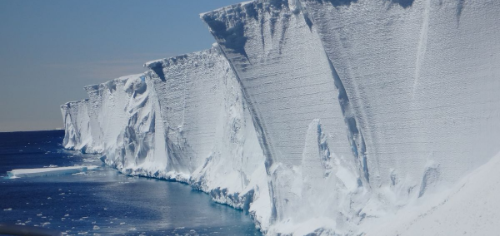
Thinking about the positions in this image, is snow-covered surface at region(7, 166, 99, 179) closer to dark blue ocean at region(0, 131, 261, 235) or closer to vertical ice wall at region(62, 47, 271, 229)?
vertical ice wall at region(62, 47, 271, 229)

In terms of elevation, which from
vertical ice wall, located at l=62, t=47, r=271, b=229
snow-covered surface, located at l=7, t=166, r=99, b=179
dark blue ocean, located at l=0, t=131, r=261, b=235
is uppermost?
vertical ice wall, located at l=62, t=47, r=271, b=229

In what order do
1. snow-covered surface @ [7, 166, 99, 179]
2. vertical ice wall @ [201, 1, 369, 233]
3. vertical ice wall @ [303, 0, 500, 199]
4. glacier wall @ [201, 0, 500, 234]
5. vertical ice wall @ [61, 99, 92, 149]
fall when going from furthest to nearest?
vertical ice wall @ [61, 99, 92, 149] < snow-covered surface @ [7, 166, 99, 179] < vertical ice wall @ [201, 1, 369, 233] < glacier wall @ [201, 0, 500, 234] < vertical ice wall @ [303, 0, 500, 199]

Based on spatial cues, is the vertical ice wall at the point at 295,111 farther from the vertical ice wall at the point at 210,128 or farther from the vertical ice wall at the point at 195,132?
the vertical ice wall at the point at 210,128

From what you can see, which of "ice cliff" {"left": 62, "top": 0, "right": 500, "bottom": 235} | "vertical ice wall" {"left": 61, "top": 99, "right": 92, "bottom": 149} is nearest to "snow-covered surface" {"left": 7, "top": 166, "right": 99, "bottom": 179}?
"vertical ice wall" {"left": 61, "top": 99, "right": 92, "bottom": 149}

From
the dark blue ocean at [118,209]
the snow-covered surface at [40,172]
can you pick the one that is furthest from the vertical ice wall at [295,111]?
the snow-covered surface at [40,172]

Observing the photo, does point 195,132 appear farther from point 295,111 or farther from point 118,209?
point 295,111

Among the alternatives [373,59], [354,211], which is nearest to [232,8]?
[373,59]

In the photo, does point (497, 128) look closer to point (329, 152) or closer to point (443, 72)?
point (443, 72)
